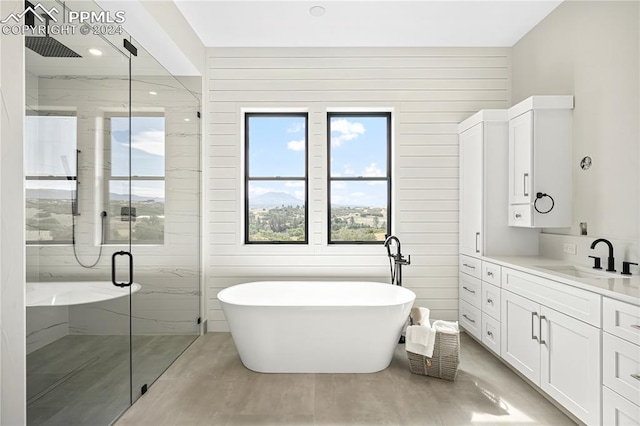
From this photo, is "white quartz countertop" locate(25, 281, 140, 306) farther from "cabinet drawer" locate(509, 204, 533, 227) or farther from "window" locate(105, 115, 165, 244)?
"cabinet drawer" locate(509, 204, 533, 227)

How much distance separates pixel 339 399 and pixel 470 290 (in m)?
1.71

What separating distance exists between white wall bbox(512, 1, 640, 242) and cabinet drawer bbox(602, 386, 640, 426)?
41.8 inches

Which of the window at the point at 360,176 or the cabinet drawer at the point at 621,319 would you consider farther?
the window at the point at 360,176

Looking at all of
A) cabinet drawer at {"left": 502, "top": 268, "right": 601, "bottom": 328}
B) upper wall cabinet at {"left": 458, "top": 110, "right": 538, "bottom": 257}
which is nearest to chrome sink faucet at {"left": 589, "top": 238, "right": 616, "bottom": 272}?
cabinet drawer at {"left": 502, "top": 268, "right": 601, "bottom": 328}

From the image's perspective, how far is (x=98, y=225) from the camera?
2.06 meters

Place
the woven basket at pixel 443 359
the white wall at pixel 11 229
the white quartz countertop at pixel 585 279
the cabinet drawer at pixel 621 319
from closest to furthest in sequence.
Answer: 1. the white wall at pixel 11 229
2. the cabinet drawer at pixel 621 319
3. the white quartz countertop at pixel 585 279
4. the woven basket at pixel 443 359

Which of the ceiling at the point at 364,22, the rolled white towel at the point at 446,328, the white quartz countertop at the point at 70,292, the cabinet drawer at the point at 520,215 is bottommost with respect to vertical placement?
the rolled white towel at the point at 446,328

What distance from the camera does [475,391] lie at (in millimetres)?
2576

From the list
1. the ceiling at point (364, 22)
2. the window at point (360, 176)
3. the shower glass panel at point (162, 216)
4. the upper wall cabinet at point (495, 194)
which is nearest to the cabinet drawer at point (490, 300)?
the upper wall cabinet at point (495, 194)

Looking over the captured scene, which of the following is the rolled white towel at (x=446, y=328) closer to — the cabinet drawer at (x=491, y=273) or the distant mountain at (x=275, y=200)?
the cabinet drawer at (x=491, y=273)

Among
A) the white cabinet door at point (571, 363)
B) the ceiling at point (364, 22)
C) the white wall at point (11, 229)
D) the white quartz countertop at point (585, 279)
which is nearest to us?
the white wall at point (11, 229)

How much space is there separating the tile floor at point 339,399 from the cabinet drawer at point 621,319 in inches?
30.4

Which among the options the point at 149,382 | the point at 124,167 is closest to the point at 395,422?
the point at 149,382

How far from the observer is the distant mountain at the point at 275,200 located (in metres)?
4.06
